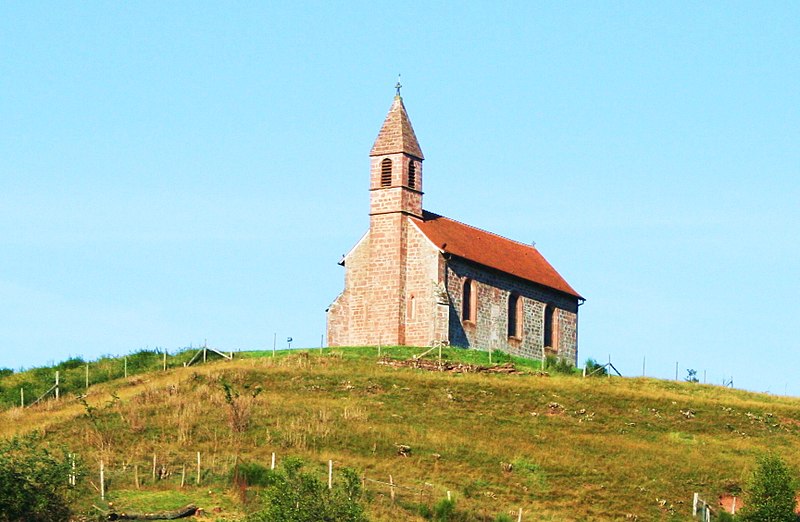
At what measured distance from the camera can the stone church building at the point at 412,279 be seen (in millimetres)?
78250

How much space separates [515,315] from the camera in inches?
3312

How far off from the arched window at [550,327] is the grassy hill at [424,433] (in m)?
12.4

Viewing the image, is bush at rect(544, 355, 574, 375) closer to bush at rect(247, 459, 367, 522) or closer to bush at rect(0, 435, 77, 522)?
bush at rect(247, 459, 367, 522)

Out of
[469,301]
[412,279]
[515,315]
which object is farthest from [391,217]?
[515,315]

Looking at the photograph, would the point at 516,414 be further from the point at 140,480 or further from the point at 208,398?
the point at 140,480

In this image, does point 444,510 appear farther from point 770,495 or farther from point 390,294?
point 390,294

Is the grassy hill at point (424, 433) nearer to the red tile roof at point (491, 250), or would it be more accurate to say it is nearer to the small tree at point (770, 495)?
the small tree at point (770, 495)

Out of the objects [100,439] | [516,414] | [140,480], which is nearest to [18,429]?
[100,439]

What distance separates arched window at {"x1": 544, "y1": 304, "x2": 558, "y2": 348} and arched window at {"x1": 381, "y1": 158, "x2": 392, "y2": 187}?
12.0 meters

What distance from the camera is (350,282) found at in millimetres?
80062

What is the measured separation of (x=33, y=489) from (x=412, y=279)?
3548 centimetres

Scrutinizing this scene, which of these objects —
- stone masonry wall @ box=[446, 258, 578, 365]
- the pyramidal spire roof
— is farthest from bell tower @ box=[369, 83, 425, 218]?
stone masonry wall @ box=[446, 258, 578, 365]

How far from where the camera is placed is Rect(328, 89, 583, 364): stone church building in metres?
78.2

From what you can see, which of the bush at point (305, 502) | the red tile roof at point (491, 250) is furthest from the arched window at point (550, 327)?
the bush at point (305, 502)
